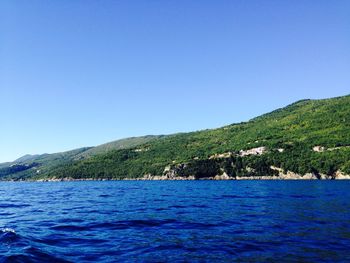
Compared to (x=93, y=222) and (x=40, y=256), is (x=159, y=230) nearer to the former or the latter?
(x=93, y=222)

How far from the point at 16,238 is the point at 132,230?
8.14 meters

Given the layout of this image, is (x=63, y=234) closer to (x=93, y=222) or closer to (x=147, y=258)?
(x=93, y=222)

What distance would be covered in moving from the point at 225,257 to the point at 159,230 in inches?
361

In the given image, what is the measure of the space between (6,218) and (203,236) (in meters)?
21.5

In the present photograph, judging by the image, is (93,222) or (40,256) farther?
(93,222)

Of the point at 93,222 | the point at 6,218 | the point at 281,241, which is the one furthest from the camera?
the point at 6,218

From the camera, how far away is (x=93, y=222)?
99.2ft

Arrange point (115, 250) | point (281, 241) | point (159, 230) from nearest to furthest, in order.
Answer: point (115, 250), point (281, 241), point (159, 230)

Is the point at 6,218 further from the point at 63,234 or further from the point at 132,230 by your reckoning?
the point at 132,230

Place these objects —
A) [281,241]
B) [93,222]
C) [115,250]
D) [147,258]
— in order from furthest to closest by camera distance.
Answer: [93,222] < [281,241] < [115,250] < [147,258]

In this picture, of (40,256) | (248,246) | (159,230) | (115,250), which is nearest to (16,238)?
(40,256)

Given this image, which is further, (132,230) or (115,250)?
Result: (132,230)

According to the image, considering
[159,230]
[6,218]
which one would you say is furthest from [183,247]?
[6,218]

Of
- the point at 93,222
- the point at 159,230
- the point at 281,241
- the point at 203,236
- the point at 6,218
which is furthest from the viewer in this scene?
the point at 6,218
